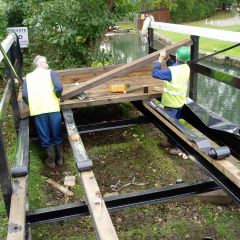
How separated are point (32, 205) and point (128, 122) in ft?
6.97

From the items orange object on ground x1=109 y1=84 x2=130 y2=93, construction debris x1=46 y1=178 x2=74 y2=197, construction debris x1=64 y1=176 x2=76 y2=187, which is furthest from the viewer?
orange object on ground x1=109 y1=84 x2=130 y2=93

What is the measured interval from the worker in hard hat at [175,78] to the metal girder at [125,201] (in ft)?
5.29

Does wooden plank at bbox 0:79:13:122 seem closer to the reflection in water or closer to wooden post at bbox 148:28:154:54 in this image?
wooden post at bbox 148:28:154:54

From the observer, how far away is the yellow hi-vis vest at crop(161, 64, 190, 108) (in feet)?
17.1

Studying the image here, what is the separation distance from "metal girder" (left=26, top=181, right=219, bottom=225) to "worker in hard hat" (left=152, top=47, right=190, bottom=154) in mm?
1611

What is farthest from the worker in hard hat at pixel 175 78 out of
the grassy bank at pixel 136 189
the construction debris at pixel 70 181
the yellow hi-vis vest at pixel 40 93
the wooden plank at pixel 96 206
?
the wooden plank at pixel 96 206

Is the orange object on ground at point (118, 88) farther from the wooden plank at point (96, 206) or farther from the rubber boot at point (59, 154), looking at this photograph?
the wooden plank at point (96, 206)

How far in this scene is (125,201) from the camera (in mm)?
3564

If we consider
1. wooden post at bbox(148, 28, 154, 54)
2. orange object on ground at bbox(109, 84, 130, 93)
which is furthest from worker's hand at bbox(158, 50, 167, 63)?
wooden post at bbox(148, 28, 154, 54)

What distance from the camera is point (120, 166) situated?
5.37 metres

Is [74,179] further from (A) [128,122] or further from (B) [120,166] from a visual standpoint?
(A) [128,122]

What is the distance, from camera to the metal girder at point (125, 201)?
3.35m

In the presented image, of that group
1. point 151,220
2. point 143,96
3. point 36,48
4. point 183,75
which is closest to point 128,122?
point 143,96

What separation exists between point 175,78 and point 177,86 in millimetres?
113
